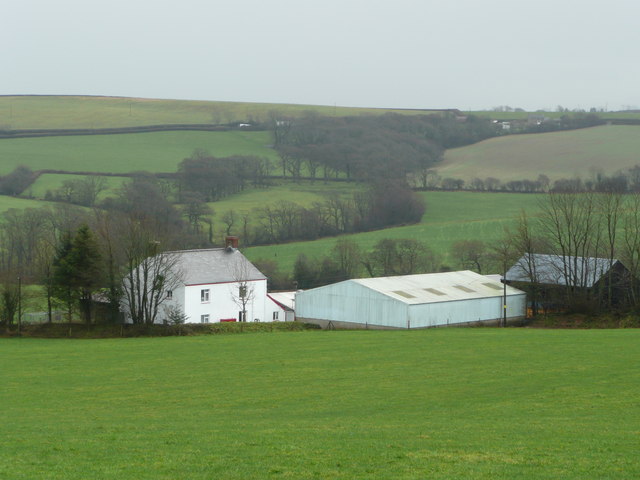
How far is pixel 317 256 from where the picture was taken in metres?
84.8

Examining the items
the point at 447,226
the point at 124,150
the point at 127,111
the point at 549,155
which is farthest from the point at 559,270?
the point at 127,111

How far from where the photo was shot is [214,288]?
59.6 m

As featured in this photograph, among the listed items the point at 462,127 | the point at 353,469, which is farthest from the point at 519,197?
the point at 353,469

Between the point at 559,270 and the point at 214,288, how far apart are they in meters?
27.1

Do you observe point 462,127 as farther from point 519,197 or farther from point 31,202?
point 31,202

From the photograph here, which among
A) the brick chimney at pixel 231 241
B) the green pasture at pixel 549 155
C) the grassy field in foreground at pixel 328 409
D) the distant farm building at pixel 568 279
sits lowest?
the grassy field in foreground at pixel 328 409

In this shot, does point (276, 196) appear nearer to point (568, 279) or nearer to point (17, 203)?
point (17, 203)

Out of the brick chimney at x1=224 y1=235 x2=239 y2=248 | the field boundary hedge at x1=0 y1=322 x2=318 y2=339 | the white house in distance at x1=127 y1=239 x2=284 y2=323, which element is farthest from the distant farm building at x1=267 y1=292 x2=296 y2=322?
the field boundary hedge at x1=0 y1=322 x2=318 y2=339

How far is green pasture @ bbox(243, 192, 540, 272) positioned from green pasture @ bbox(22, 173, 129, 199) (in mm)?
29409

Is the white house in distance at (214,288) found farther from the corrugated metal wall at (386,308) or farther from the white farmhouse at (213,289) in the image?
the corrugated metal wall at (386,308)

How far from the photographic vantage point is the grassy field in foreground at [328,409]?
46.9 feet

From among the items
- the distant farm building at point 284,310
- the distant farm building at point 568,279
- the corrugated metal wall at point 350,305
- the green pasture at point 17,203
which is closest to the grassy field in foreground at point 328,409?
the corrugated metal wall at point 350,305

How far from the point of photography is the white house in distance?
5766cm

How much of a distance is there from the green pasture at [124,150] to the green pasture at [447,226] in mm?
38433
